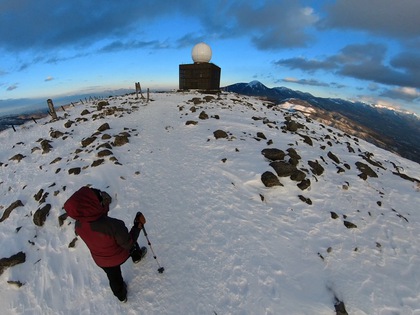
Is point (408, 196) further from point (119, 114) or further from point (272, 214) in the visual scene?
point (119, 114)

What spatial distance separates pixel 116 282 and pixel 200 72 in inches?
1593

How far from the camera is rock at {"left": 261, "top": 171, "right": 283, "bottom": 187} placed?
11.4m

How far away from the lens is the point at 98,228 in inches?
192

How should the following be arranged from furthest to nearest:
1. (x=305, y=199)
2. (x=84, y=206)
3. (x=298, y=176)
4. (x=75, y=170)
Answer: (x=75, y=170)
(x=298, y=176)
(x=305, y=199)
(x=84, y=206)

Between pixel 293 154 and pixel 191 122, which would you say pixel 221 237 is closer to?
pixel 293 154

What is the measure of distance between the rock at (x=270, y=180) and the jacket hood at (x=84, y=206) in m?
8.41

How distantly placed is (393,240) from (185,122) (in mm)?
16601

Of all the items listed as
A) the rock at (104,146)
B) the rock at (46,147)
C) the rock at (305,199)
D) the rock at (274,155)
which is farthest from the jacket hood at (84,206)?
the rock at (46,147)

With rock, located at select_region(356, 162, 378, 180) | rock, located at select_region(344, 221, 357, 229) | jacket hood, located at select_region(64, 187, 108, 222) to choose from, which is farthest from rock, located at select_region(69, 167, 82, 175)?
rock, located at select_region(356, 162, 378, 180)

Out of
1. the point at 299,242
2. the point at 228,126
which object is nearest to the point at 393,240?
the point at 299,242

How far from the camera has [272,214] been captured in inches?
385

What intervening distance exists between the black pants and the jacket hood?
5.44 ft

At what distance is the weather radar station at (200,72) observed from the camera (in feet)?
136

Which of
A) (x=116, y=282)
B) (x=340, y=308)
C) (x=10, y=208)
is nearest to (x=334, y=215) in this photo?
(x=340, y=308)
